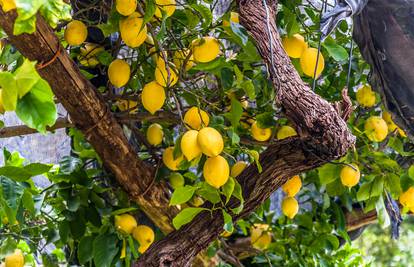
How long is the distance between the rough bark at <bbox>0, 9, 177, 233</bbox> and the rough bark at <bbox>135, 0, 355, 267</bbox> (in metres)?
0.14

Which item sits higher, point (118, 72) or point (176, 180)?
point (118, 72)

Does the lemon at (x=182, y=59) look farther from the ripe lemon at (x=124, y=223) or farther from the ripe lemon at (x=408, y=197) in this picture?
the ripe lemon at (x=408, y=197)

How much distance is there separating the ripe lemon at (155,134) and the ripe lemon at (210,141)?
0.33 m

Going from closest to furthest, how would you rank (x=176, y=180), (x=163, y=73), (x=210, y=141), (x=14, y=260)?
(x=210, y=141) → (x=163, y=73) → (x=14, y=260) → (x=176, y=180)

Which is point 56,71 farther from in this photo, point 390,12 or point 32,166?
point 390,12

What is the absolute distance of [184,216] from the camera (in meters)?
0.91

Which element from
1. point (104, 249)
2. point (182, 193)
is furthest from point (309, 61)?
point (104, 249)

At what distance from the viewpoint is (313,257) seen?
54.1 inches

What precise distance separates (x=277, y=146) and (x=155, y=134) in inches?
11.4

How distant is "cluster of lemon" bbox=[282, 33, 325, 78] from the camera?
0.83m

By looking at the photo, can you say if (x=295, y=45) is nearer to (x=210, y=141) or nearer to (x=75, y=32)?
(x=210, y=141)

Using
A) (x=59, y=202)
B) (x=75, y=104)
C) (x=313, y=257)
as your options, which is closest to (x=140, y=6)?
(x=75, y=104)

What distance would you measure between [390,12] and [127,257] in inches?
21.0

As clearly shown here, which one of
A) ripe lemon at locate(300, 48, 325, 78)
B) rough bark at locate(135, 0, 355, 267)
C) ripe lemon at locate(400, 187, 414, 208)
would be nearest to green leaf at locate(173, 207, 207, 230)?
rough bark at locate(135, 0, 355, 267)
